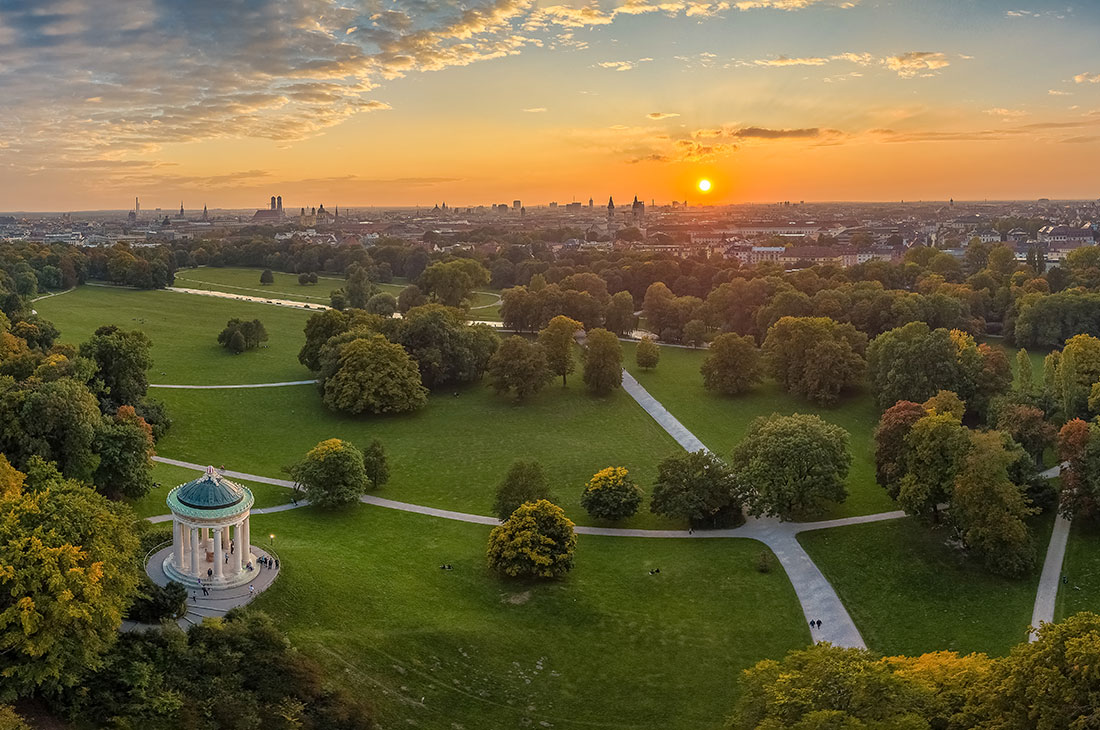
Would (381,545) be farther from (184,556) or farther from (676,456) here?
(676,456)

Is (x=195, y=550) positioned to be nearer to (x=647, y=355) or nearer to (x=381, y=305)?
(x=647, y=355)

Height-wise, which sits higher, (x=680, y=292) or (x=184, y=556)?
(x=680, y=292)

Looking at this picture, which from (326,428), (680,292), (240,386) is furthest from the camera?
(680,292)

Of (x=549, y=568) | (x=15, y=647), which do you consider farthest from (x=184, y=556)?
(x=549, y=568)

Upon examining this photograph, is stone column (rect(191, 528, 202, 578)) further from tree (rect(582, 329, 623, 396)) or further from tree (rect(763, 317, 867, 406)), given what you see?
tree (rect(763, 317, 867, 406))

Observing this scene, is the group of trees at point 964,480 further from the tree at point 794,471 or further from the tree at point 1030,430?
the tree at point 794,471

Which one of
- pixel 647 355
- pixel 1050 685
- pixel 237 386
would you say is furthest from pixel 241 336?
pixel 1050 685
